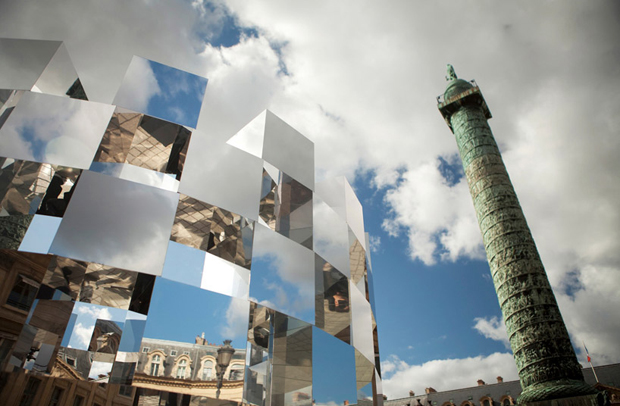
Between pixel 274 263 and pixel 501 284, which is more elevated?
pixel 501 284

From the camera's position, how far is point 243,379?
17.8 feet

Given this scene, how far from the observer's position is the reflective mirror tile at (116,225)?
5.00 m

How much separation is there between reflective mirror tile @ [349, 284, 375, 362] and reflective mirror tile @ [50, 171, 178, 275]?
15.0ft

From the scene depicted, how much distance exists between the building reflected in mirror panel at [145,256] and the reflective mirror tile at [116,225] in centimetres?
2

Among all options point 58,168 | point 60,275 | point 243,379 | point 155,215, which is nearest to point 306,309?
point 243,379

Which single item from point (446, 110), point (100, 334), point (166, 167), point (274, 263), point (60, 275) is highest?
point (446, 110)

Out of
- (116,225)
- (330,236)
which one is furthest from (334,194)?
(116,225)

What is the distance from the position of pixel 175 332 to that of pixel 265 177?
3144mm

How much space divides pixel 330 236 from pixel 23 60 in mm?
6131

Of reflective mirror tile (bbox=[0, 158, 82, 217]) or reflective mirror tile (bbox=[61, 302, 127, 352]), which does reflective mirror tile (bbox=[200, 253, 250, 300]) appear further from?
reflective mirror tile (bbox=[0, 158, 82, 217])

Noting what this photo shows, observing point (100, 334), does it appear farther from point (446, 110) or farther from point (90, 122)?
point (446, 110)

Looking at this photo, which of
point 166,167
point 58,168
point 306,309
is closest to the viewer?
point 58,168

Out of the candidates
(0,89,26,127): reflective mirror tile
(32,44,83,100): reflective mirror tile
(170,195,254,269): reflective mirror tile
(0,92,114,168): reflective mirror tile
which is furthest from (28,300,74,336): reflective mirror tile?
(32,44,83,100): reflective mirror tile

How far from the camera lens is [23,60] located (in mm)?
5914
